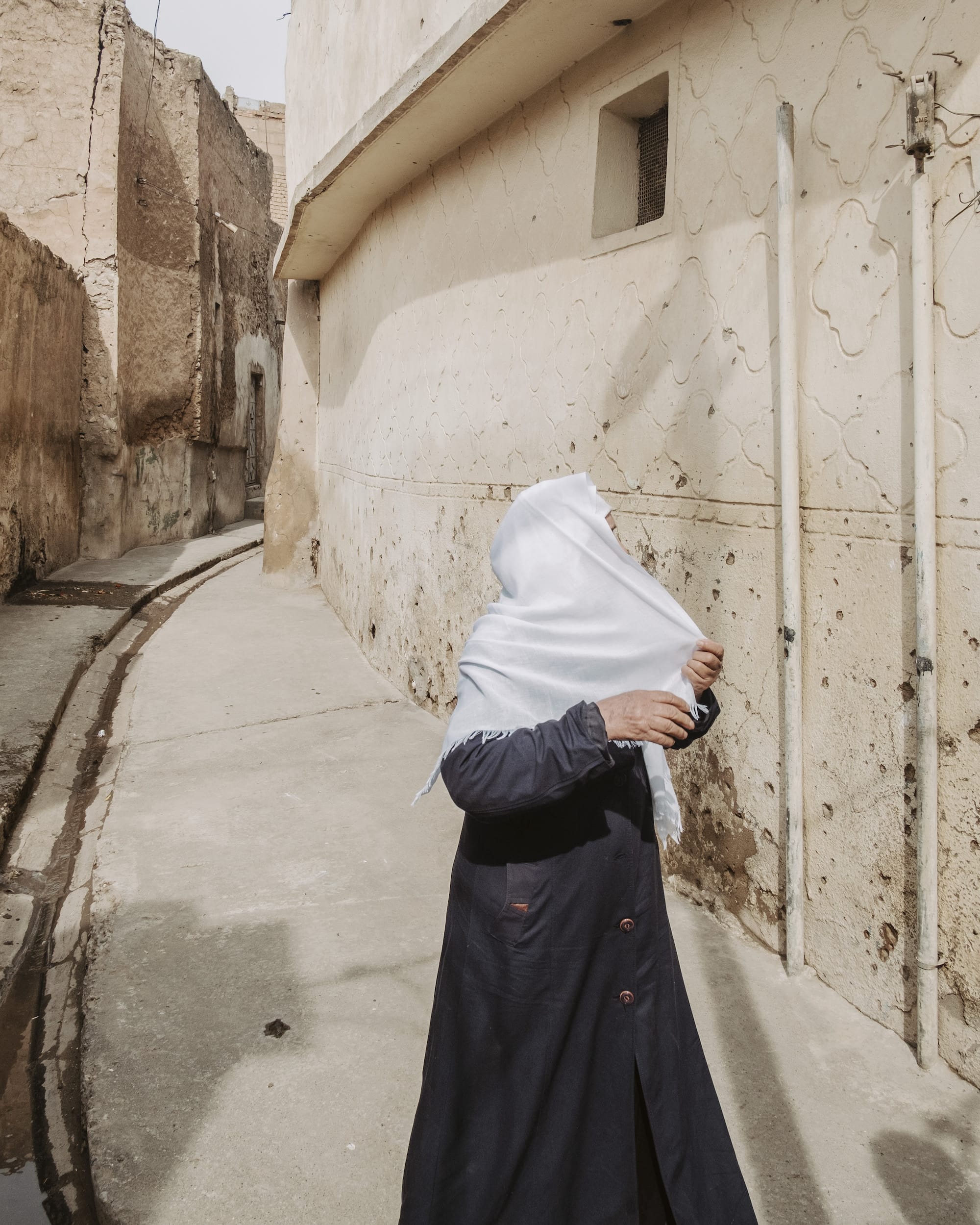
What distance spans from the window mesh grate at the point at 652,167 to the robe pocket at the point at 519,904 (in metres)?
2.75

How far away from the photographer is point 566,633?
179 cm

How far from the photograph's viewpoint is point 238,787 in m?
4.43

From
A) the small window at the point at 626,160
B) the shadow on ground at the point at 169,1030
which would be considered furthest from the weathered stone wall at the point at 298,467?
the shadow on ground at the point at 169,1030

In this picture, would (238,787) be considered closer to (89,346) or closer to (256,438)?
(89,346)

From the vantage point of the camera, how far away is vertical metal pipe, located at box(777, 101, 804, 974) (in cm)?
270

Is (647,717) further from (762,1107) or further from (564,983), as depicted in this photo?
(762,1107)

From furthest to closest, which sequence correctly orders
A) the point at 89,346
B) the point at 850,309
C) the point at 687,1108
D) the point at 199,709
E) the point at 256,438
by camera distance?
the point at 256,438 < the point at 89,346 < the point at 199,709 < the point at 850,309 < the point at 687,1108

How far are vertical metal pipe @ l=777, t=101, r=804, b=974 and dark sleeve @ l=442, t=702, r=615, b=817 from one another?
129cm

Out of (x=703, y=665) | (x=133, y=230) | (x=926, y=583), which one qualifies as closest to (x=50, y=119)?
(x=133, y=230)

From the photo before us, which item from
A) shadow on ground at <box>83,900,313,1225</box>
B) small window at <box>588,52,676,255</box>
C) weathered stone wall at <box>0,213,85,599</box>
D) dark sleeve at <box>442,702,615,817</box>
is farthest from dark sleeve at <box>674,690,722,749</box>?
weathered stone wall at <box>0,213,85,599</box>

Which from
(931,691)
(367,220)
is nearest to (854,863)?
(931,691)

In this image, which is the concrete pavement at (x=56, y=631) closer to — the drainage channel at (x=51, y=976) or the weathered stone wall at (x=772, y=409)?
the drainage channel at (x=51, y=976)

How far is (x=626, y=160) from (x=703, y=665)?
2.75m

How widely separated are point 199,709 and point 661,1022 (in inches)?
168
